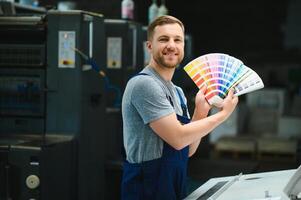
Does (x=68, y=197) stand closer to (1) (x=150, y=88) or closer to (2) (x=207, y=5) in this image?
(1) (x=150, y=88)

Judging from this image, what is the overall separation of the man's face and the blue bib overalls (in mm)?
178

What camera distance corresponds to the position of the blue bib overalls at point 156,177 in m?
2.32

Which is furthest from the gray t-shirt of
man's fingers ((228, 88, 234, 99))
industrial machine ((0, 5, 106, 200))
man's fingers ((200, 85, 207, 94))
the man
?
industrial machine ((0, 5, 106, 200))

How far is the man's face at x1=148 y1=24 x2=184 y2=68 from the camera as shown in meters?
2.28

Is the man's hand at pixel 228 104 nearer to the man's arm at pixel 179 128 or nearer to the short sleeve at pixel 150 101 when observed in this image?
the man's arm at pixel 179 128

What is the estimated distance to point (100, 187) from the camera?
175 inches

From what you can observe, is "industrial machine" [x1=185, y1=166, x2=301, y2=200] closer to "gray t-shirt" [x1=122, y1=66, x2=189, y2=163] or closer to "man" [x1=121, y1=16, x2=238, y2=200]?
"man" [x1=121, y1=16, x2=238, y2=200]

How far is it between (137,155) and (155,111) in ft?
0.83

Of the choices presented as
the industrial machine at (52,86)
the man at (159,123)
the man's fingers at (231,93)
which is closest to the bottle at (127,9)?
the industrial machine at (52,86)

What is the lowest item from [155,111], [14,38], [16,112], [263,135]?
[263,135]

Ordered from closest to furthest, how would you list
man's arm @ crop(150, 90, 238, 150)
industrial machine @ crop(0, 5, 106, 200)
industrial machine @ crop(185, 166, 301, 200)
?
industrial machine @ crop(185, 166, 301, 200)
man's arm @ crop(150, 90, 238, 150)
industrial machine @ crop(0, 5, 106, 200)

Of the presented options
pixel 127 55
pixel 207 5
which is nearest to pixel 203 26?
pixel 207 5

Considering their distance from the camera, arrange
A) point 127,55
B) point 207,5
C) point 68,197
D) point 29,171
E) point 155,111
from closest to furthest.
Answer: point 155,111 → point 29,171 → point 68,197 → point 127,55 → point 207,5

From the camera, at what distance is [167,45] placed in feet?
7.47
